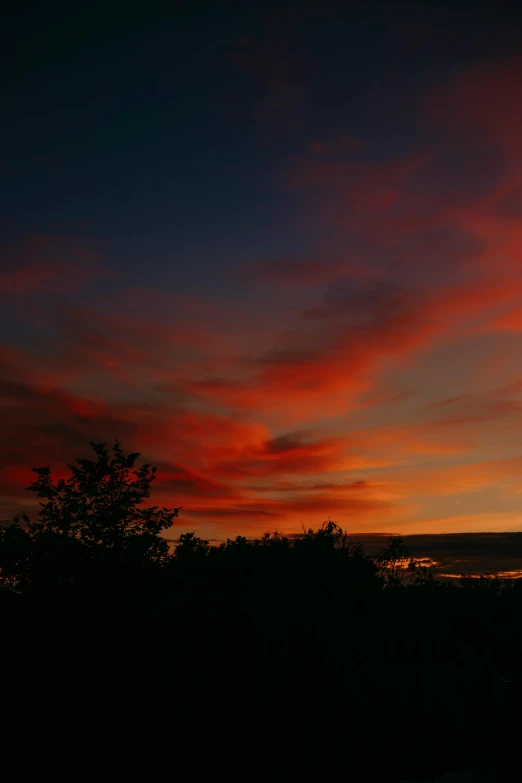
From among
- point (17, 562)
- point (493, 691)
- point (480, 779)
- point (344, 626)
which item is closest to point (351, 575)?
point (344, 626)

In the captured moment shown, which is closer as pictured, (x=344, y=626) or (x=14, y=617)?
(x=14, y=617)

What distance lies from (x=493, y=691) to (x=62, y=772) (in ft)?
84.6

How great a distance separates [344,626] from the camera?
40.8m

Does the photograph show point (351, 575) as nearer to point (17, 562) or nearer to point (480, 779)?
point (480, 779)

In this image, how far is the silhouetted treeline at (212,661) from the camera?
22.4 metres

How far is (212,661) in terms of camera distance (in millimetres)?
27609

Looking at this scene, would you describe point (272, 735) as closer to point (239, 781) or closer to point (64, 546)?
point (239, 781)

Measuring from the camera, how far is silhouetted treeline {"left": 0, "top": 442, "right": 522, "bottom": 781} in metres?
22.4

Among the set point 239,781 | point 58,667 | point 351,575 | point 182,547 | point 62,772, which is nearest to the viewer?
point 62,772

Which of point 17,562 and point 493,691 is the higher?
point 17,562

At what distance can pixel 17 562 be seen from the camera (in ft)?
80.4

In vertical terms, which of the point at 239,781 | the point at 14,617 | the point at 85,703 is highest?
the point at 14,617

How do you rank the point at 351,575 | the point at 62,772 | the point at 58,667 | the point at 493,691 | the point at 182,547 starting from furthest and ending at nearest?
the point at 351,575 → the point at 182,547 → the point at 493,691 → the point at 58,667 → the point at 62,772

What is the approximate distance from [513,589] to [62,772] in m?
59.0
